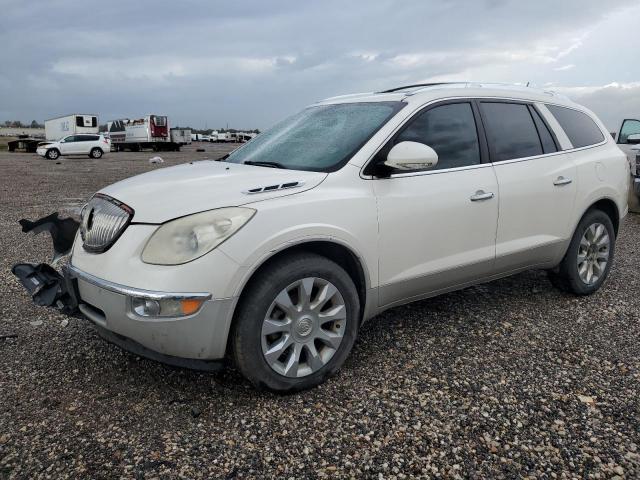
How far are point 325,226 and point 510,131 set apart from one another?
1907 millimetres

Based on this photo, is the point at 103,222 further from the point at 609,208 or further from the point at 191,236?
the point at 609,208

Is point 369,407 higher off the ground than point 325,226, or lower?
lower

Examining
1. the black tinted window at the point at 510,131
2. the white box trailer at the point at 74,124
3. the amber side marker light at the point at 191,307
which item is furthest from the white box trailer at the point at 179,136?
the amber side marker light at the point at 191,307

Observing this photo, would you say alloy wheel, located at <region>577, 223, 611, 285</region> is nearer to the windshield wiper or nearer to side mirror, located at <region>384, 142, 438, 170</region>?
side mirror, located at <region>384, 142, 438, 170</region>

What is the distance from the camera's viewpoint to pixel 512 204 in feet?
12.1

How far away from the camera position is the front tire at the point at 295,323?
2.64 meters

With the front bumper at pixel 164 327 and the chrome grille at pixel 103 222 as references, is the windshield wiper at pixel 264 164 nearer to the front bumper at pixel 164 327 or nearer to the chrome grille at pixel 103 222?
the chrome grille at pixel 103 222

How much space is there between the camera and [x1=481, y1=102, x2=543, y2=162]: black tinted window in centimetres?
373

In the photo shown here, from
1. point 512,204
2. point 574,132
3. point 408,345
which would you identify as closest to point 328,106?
point 512,204

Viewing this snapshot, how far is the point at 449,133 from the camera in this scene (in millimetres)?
3529

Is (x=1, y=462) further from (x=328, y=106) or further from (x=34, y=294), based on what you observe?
(x=328, y=106)

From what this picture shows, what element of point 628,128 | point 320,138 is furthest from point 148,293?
point 628,128

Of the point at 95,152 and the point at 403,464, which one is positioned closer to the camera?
the point at 403,464

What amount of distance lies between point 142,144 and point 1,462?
42.1 metres
